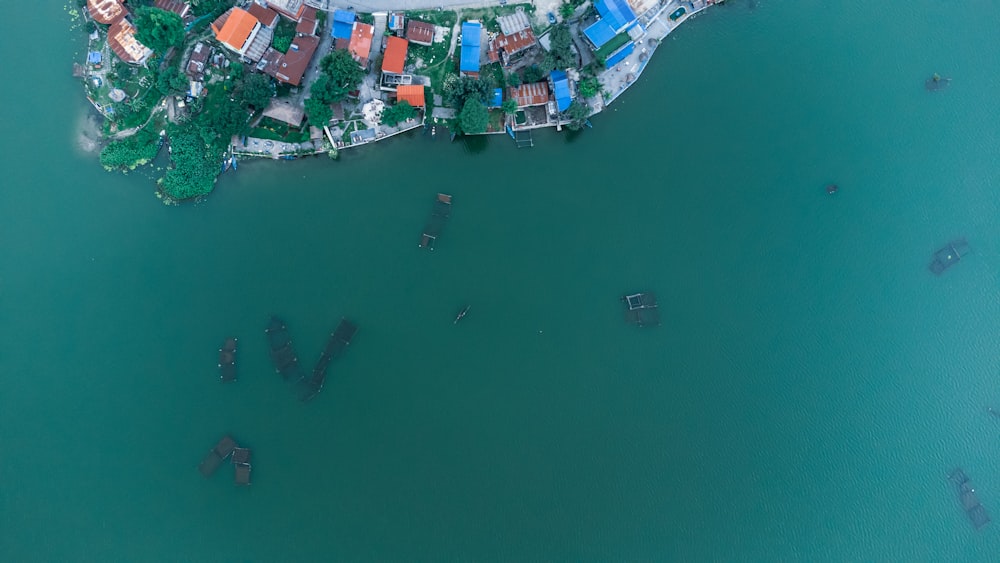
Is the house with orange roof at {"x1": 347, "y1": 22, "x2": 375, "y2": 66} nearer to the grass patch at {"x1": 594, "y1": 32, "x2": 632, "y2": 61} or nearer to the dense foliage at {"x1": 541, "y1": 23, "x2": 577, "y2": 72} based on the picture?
the dense foliage at {"x1": 541, "y1": 23, "x2": 577, "y2": 72}

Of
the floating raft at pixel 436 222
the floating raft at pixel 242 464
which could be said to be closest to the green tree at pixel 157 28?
the floating raft at pixel 436 222

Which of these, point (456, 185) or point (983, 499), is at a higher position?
point (456, 185)

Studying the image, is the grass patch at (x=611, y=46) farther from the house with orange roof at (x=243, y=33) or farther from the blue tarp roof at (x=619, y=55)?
the house with orange roof at (x=243, y=33)

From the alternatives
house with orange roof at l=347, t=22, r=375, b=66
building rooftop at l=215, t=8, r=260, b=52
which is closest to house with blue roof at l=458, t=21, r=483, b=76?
house with orange roof at l=347, t=22, r=375, b=66

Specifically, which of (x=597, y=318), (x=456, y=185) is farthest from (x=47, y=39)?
(x=597, y=318)

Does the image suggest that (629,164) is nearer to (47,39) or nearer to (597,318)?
(597,318)

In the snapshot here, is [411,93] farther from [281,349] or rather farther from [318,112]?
[281,349]
